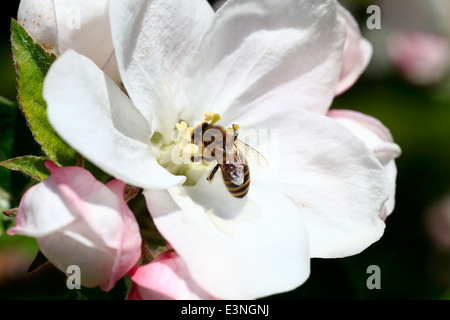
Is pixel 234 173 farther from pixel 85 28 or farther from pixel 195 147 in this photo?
pixel 85 28

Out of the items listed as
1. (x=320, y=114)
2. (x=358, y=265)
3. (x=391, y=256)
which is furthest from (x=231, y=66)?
(x=391, y=256)

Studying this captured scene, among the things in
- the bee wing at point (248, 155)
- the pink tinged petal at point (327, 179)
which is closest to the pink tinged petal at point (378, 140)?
the pink tinged petal at point (327, 179)

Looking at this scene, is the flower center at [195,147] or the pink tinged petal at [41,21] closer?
the pink tinged petal at [41,21]

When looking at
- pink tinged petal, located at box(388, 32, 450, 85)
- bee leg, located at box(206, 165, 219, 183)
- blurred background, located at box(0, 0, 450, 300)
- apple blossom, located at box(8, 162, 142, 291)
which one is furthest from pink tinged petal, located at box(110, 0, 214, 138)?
pink tinged petal, located at box(388, 32, 450, 85)

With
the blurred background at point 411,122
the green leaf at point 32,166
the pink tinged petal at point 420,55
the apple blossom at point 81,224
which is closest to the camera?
the apple blossom at point 81,224

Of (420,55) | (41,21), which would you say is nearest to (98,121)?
(41,21)

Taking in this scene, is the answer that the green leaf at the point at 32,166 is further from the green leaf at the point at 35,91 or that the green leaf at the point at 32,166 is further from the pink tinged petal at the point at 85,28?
the pink tinged petal at the point at 85,28

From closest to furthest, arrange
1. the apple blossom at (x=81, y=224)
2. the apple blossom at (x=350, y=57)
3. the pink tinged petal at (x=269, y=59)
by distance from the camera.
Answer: the apple blossom at (x=81, y=224)
the pink tinged petal at (x=269, y=59)
the apple blossom at (x=350, y=57)
